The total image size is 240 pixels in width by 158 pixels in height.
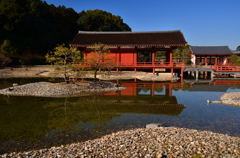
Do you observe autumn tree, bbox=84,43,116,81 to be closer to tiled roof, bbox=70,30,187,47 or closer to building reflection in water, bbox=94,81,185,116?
building reflection in water, bbox=94,81,185,116

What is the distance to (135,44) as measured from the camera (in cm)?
2425

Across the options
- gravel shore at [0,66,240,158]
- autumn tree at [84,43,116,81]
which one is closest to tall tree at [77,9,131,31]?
autumn tree at [84,43,116,81]

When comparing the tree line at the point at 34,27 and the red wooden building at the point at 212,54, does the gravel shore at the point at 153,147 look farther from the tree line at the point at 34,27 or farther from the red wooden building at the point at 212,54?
the red wooden building at the point at 212,54

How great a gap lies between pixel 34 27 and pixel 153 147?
36.7 m

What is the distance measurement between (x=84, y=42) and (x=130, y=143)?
21.0 meters

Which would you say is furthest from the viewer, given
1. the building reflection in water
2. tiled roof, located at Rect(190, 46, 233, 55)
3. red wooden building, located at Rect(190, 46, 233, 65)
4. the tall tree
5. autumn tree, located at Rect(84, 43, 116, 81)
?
the tall tree

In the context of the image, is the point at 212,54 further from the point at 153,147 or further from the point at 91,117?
the point at 153,147

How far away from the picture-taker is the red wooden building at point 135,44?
24.2 metres

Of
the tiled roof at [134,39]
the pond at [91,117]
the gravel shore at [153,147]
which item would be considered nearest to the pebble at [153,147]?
the gravel shore at [153,147]

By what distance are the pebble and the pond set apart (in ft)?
3.14

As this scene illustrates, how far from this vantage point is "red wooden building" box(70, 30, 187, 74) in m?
24.2

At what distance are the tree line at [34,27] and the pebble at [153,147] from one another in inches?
1090

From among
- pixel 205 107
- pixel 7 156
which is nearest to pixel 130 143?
pixel 7 156

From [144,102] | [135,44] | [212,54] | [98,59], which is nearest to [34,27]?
[135,44]
